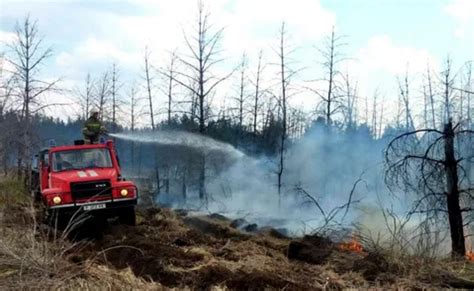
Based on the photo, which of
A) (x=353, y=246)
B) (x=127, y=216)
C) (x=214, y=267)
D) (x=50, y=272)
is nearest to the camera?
(x=50, y=272)

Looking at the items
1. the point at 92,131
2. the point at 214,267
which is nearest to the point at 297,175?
the point at 92,131

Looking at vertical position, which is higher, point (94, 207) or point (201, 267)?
point (94, 207)

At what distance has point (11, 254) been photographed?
818 cm

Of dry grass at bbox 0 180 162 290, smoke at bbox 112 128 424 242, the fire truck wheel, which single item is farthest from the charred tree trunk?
smoke at bbox 112 128 424 242

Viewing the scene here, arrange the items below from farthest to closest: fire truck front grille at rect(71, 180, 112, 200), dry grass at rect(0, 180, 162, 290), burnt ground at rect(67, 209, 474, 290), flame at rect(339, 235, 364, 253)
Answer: fire truck front grille at rect(71, 180, 112, 200)
flame at rect(339, 235, 364, 253)
burnt ground at rect(67, 209, 474, 290)
dry grass at rect(0, 180, 162, 290)

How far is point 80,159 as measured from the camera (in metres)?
14.4

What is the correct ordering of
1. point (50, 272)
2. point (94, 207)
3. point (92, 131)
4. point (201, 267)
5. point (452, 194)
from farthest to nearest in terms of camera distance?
point (92, 131) < point (94, 207) < point (452, 194) < point (201, 267) < point (50, 272)

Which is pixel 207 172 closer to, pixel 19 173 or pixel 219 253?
pixel 19 173

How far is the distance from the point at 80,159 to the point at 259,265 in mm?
6746

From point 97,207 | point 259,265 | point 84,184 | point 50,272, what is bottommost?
point 259,265

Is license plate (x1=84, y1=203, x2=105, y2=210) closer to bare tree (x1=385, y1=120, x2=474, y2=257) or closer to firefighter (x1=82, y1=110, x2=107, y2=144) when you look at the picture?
firefighter (x1=82, y1=110, x2=107, y2=144)

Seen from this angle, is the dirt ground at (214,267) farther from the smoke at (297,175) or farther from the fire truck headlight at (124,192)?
the smoke at (297,175)

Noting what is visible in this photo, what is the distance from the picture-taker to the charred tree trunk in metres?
11.4

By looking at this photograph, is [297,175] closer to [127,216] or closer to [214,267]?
[127,216]
